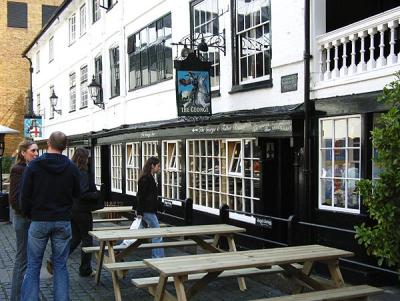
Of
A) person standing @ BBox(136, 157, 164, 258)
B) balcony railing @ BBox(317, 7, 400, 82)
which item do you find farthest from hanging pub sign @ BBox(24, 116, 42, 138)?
balcony railing @ BBox(317, 7, 400, 82)

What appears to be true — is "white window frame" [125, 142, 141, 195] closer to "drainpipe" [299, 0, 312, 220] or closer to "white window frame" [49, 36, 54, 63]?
"drainpipe" [299, 0, 312, 220]

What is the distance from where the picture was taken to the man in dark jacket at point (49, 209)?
5406 mm

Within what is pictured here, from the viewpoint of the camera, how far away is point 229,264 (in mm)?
5059

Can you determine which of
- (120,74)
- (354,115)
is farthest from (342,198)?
(120,74)

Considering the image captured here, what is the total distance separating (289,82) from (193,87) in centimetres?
198

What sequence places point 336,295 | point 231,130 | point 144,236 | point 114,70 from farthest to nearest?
point 114,70 < point 231,130 < point 144,236 < point 336,295

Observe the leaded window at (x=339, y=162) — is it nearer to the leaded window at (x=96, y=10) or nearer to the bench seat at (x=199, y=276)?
the bench seat at (x=199, y=276)

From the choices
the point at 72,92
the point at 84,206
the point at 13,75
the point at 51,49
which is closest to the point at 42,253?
the point at 84,206

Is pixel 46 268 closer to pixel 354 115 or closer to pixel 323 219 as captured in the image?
pixel 323 219

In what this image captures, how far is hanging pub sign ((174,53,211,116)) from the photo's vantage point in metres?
9.41

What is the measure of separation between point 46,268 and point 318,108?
187 inches

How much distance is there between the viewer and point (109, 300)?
649 cm

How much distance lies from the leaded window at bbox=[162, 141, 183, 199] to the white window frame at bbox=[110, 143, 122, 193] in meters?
3.59

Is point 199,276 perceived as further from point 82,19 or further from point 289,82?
point 82,19
